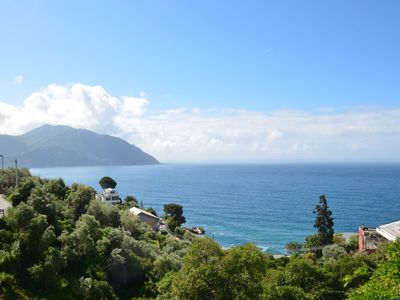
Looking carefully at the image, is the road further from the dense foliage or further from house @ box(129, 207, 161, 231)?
house @ box(129, 207, 161, 231)

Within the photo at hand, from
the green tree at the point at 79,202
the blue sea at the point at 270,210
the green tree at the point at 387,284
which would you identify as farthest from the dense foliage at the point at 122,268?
the blue sea at the point at 270,210

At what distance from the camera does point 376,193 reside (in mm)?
128750

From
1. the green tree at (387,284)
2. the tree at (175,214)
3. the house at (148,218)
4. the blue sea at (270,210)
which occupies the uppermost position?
the green tree at (387,284)

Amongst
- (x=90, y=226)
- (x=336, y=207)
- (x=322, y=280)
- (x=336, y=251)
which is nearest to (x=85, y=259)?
(x=90, y=226)

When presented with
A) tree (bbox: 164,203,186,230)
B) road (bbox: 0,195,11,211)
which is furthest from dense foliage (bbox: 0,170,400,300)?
tree (bbox: 164,203,186,230)

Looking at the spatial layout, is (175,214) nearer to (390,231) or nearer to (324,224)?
(324,224)

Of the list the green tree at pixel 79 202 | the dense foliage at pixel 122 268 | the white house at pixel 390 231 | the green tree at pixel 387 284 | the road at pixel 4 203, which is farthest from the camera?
the green tree at pixel 79 202

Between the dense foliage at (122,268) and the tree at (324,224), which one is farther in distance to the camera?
the tree at (324,224)

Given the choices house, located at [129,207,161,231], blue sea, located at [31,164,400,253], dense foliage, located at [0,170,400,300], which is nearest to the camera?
dense foliage, located at [0,170,400,300]

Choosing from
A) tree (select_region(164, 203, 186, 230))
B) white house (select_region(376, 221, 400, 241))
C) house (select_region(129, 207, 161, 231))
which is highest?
white house (select_region(376, 221, 400, 241))

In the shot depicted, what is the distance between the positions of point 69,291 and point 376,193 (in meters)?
127

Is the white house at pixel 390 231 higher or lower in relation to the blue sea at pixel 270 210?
higher

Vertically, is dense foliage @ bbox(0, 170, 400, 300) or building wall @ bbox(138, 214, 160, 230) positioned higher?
dense foliage @ bbox(0, 170, 400, 300)

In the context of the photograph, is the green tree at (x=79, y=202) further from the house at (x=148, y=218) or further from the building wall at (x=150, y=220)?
the building wall at (x=150, y=220)
